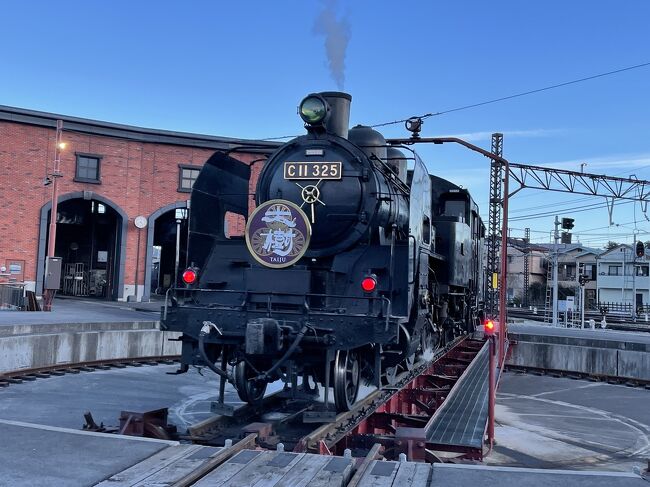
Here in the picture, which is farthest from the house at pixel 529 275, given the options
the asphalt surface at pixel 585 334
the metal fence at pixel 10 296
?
the metal fence at pixel 10 296

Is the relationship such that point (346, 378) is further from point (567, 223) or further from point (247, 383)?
point (567, 223)

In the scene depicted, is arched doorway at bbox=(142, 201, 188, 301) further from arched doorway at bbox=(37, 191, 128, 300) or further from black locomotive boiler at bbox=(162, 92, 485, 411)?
black locomotive boiler at bbox=(162, 92, 485, 411)

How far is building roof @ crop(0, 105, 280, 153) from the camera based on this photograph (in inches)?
976

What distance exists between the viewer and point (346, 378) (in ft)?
22.1

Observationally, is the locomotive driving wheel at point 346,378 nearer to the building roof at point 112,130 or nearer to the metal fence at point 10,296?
the metal fence at point 10,296

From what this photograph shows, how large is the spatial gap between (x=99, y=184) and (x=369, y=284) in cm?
2277

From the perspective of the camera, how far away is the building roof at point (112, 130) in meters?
24.8

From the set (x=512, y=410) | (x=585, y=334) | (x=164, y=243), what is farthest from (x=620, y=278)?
(x=512, y=410)

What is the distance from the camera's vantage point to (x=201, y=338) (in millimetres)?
6496

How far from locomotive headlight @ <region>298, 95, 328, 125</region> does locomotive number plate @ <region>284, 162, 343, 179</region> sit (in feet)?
1.76

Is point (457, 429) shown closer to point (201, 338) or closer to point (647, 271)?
point (201, 338)

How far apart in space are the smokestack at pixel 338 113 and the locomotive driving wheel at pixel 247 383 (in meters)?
3.11

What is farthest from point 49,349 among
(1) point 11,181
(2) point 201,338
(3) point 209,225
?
(1) point 11,181

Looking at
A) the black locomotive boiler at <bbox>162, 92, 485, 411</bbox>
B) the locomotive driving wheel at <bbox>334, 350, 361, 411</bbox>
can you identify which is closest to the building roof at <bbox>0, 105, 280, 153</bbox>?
the black locomotive boiler at <bbox>162, 92, 485, 411</bbox>
